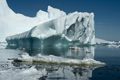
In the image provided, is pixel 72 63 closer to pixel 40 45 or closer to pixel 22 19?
pixel 40 45

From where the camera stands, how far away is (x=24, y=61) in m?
19.4

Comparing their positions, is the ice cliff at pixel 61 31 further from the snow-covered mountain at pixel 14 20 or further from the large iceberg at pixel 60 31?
the snow-covered mountain at pixel 14 20

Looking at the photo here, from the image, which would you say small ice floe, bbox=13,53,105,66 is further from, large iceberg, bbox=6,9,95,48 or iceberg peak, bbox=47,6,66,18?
iceberg peak, bbox=47,6,66,18

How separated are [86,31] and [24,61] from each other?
1329 inches

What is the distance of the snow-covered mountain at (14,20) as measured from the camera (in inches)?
2854

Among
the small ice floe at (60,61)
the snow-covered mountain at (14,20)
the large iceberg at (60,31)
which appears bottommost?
the small ice floe at (60,61)

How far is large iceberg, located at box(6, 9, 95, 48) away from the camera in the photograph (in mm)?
41594

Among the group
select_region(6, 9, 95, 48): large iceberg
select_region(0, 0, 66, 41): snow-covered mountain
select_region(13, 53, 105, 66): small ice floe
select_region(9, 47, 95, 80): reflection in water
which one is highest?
select_region(0, 0, 66, 41): snow-covered mountain

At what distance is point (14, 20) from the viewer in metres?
81.8

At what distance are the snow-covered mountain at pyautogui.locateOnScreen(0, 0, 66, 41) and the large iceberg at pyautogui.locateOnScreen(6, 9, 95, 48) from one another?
24.0 meters

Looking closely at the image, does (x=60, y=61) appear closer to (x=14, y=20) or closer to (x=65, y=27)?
(x=65, y=27)

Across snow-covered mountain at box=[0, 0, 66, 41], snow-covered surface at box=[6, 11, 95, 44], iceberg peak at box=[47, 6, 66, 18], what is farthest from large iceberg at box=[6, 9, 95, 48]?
iceberg peak at box=[47, 6, 66, 18]

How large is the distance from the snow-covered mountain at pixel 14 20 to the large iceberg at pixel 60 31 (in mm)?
24003

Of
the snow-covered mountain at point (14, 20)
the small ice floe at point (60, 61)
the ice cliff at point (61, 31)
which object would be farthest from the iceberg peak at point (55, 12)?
the small ice floe at point (60, 61)
